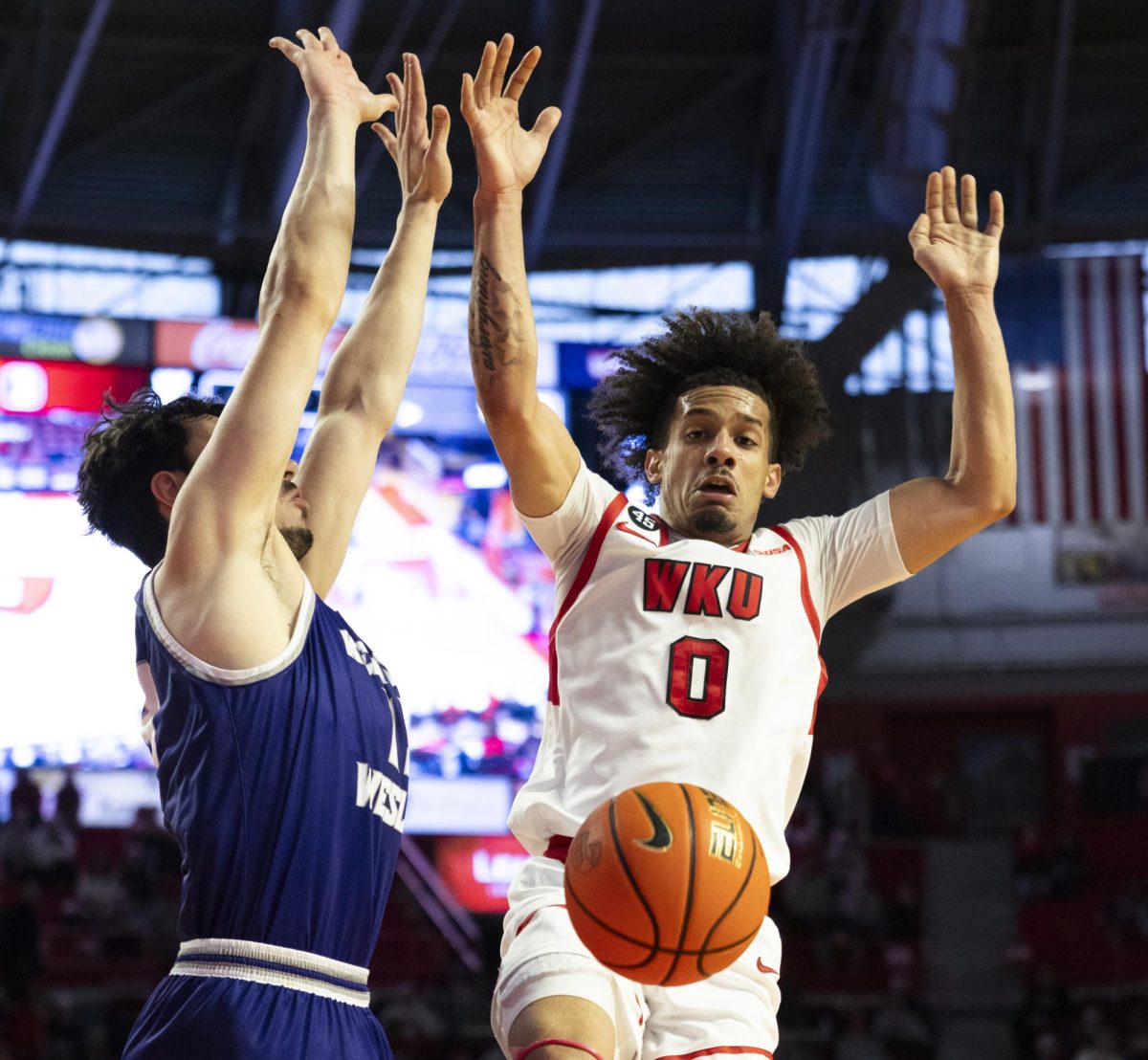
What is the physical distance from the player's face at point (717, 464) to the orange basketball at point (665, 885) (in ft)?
3.52

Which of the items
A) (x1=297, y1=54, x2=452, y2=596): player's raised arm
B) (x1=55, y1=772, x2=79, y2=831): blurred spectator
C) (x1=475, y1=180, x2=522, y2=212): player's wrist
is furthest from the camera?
(x1=55, y1=772, x2=79, y2=831): blurred spectator

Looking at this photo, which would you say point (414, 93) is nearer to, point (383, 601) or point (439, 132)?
point (439, 132)

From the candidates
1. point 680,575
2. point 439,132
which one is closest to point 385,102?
point 439,132

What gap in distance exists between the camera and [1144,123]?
20.8 metres

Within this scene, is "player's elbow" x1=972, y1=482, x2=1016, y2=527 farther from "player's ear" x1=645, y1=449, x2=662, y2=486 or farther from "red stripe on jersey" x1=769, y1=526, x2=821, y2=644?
"player's ear" x1=645, y1=449, x2=662, y2=486

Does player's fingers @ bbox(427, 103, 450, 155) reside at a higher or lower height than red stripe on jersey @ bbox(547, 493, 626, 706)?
higher

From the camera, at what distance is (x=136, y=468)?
142 inches

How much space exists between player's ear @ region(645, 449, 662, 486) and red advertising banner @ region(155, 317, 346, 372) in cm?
1324

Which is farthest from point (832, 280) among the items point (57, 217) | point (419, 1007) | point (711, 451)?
point (711, 451)

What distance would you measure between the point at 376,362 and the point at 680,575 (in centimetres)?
101

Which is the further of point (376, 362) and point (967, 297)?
point (967, 297)

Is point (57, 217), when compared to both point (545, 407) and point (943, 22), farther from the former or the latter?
point (545, 407)

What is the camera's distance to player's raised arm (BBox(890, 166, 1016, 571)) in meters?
4.57

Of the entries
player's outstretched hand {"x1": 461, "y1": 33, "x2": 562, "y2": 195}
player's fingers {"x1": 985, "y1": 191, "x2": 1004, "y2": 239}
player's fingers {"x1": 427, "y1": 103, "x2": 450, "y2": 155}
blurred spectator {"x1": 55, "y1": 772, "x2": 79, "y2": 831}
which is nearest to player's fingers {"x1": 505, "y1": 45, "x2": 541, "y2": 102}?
player's outstretched hand {"x1": 461, "y1": 33, "x2": 562, "y2": 195}
